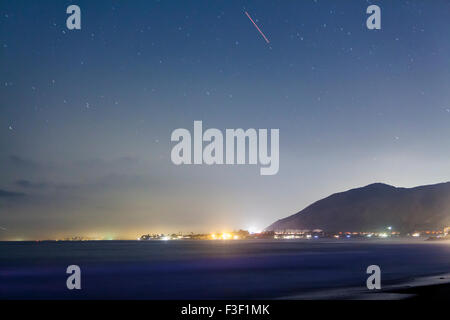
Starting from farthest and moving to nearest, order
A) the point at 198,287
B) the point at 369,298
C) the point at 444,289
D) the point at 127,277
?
the point at 127,277, the point at 198,287, the point at 444,289, the point at 369,298

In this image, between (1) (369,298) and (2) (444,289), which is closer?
(1) (369,298)
